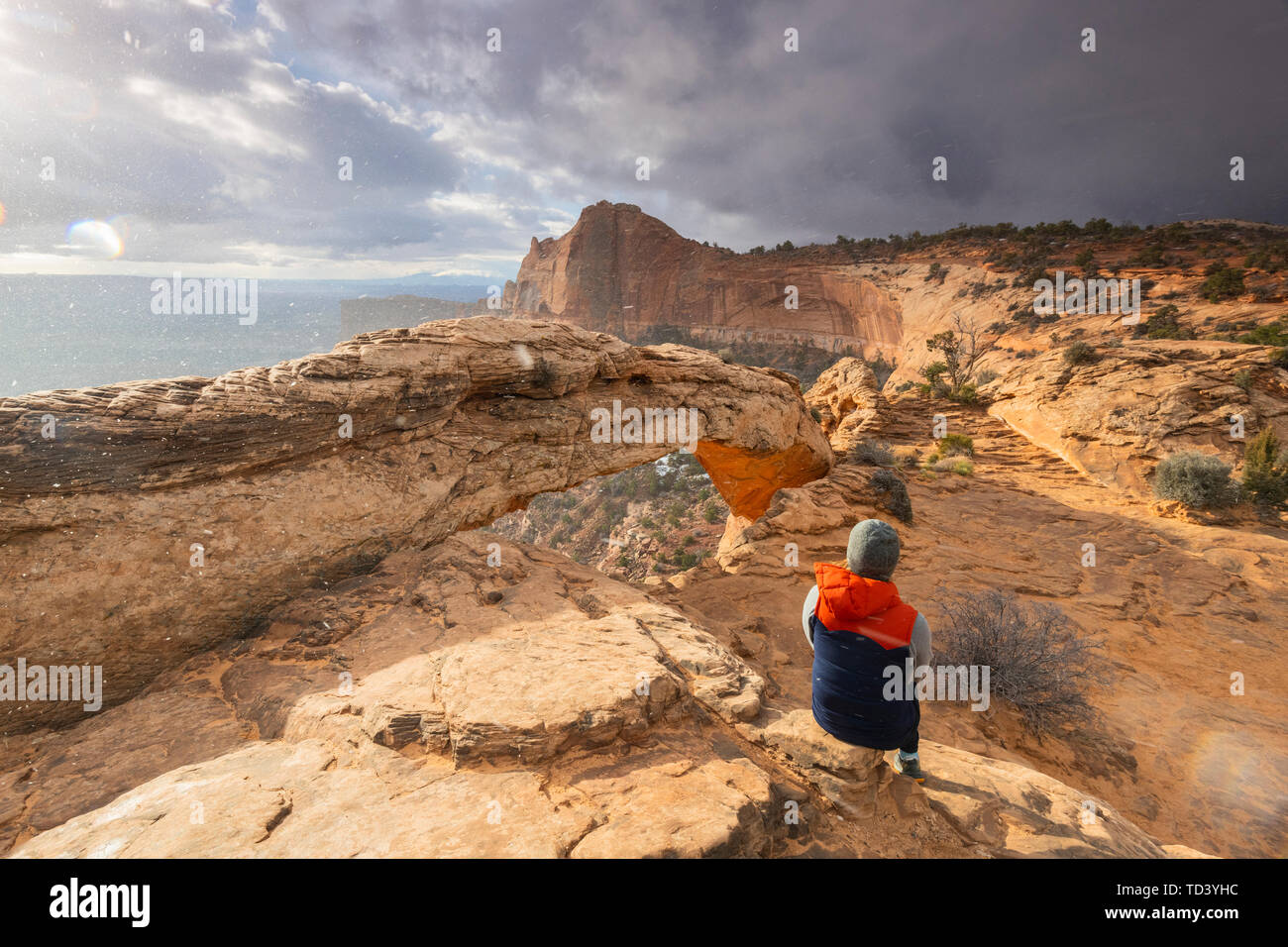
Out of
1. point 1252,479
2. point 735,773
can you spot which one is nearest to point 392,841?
point 735,773

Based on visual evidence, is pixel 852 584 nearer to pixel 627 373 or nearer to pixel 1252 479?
pixel 627 373

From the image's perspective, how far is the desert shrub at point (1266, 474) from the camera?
31.3 feet

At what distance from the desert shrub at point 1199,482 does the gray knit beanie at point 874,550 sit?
38.1ft

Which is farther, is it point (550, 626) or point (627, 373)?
point (627, 373)

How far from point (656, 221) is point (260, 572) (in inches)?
2757

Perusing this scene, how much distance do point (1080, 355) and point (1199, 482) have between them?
625 centimetres

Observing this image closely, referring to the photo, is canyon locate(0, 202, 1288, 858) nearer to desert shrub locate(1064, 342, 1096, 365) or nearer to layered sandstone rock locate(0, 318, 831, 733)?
layered sandstone rock locate(0, 318, 831, 733)

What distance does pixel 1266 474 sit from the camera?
31.4ft

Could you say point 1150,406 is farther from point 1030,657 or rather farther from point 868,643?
point 868,643

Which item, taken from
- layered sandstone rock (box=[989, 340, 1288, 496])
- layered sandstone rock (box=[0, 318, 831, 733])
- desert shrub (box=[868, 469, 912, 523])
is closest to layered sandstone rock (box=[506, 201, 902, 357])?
layered sandstone rock (box=[989, 340, 1288, 496])

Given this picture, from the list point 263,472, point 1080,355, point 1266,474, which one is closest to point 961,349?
point 1080,355

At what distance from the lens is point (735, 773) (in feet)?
9.55

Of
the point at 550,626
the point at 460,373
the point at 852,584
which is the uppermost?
the point at 460,373
